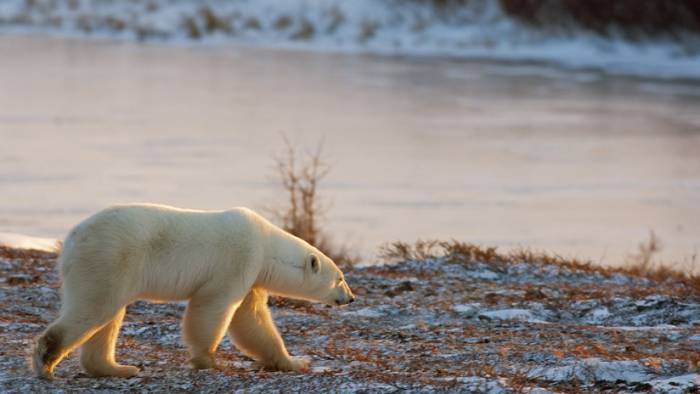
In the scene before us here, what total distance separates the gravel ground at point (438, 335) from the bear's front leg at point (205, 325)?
9 centimetres

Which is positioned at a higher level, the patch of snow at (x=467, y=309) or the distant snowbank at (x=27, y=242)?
the patch of snow at (x=467, y=309)

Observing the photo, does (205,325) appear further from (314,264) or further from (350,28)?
(350,28)

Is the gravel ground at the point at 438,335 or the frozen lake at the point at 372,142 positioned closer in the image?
the gravel ground at the point at 438,335

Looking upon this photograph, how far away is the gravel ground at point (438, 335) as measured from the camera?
451 centimetres

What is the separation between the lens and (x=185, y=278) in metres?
4.60

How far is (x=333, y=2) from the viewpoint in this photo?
2445 centimetres

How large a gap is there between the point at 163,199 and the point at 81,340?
6.47 m

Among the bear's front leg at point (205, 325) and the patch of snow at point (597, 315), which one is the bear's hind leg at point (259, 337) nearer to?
the bear's front leg at point (205, 325)

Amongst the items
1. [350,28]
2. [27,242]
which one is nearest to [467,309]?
[27,242]

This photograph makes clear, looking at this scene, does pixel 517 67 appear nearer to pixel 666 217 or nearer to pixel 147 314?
pixel 666 217

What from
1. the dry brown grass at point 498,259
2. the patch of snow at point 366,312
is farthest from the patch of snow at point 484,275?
the patch of snow at point 366,312

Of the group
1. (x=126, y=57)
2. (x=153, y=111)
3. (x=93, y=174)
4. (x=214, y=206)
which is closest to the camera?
(x=214, y=206)

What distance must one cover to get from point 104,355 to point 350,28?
19.5m

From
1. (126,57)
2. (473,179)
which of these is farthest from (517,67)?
(473,179)
